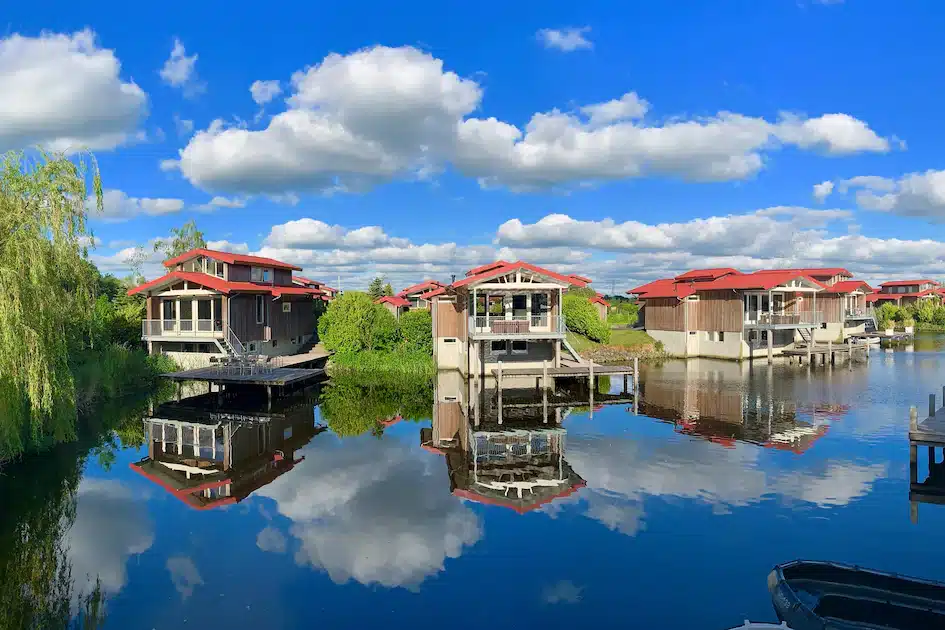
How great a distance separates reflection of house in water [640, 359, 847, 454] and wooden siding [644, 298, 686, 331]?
29.9 feet

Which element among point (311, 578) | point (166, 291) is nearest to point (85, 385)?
point (166, 291)

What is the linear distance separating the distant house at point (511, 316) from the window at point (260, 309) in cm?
1134

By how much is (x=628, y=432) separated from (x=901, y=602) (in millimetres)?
13039

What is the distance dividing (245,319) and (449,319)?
12.5 metres

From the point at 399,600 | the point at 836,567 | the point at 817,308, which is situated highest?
the point at 817,308

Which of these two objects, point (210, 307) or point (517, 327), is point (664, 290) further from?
point (210, 307)

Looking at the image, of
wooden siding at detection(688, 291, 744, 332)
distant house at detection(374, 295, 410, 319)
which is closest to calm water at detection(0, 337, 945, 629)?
wooden siding at detection(688, 291, 744, 332)

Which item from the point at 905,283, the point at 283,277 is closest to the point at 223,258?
the point at 283,277

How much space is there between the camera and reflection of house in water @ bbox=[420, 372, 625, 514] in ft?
52.2

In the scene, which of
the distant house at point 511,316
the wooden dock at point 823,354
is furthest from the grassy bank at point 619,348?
the distant house at point 511,316

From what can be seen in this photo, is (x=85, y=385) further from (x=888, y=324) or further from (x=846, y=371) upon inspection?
(x=888, y=324)

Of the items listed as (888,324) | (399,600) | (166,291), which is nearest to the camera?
(399,600)

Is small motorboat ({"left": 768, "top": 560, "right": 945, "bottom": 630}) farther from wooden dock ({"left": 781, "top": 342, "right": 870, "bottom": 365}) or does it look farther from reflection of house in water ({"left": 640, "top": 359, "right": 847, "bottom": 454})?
wooden dock ({"left": 781, "top": 342, "right": 870, "bottom": 365})

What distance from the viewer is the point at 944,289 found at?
85.5 m
